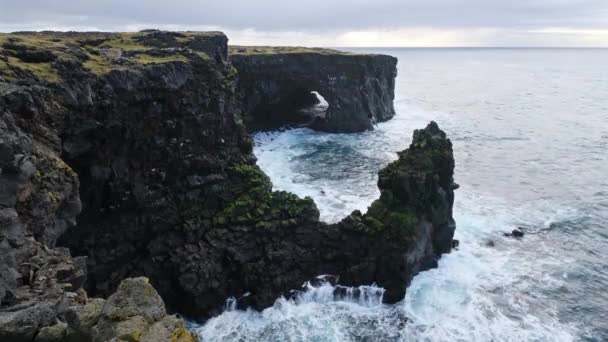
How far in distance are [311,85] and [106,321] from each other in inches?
2856

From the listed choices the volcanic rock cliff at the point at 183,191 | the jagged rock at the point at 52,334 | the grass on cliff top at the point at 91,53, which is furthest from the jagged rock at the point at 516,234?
the jagged rock at the point at 52,334

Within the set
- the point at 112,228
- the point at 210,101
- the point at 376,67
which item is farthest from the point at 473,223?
the point at 376,67

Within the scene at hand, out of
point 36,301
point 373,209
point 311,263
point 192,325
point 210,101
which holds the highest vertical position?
point 210,101

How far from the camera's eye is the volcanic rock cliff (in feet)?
97.6

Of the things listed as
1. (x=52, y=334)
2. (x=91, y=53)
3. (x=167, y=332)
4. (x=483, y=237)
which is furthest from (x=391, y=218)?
(x=52, y=334)

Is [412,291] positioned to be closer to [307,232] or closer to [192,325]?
[307,232]

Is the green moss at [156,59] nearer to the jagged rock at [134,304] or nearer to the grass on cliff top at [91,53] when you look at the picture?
the grass on cliff top at [91,53]

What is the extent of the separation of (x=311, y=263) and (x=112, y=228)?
14880 mm

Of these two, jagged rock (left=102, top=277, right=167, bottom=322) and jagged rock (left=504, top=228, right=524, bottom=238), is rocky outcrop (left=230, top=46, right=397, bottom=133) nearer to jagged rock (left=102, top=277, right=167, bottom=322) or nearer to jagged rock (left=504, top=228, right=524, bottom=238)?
jagged rock (left=504, top=228, right=524, bottom=238)

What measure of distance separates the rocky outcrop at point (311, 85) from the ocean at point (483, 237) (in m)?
4.09

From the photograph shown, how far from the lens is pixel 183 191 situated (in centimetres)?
3806

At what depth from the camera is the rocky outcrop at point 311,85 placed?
252 ft

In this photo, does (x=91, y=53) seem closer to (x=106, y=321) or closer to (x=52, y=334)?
(x=52, y=334)

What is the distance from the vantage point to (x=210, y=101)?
4097 cm
